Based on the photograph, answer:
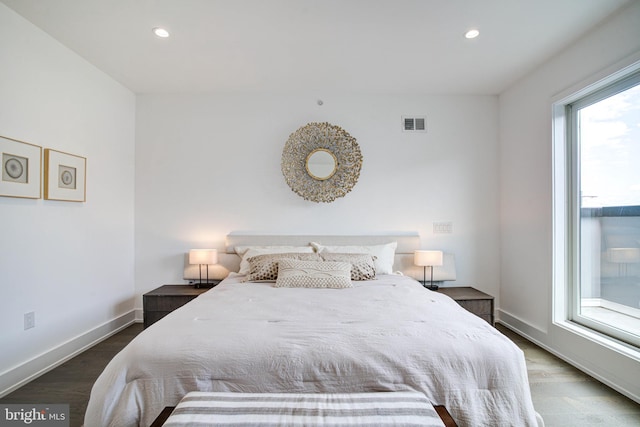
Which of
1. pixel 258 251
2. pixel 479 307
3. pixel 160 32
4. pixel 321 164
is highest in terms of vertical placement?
pixel 160 32

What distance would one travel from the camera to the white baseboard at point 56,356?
85.1 inches

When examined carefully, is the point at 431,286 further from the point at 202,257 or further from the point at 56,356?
the point at 56,356

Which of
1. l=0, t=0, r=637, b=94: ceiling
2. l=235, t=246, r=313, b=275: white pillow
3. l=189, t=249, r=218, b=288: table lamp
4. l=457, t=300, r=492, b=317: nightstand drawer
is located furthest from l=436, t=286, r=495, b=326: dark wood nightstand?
l=189, t=249, r=218, b=288: table lamp

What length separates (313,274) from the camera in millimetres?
2666

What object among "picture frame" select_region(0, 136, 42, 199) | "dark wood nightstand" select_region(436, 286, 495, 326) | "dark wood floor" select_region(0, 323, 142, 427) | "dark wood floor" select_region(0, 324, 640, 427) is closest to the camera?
"dark wood floor" select_region(0, 324, 640, 427)

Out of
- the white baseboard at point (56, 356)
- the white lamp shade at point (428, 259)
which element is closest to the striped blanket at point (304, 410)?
the white baseboard at point (56, 356)

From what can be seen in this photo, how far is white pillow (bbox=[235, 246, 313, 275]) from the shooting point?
10.5ft

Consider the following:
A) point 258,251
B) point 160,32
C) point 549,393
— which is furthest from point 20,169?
point 549,393

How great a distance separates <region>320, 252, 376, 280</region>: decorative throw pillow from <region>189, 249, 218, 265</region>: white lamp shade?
1.20 metres

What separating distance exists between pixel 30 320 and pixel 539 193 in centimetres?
443

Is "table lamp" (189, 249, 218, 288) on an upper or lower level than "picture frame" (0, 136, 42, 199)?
lower

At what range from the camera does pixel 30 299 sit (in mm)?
2340

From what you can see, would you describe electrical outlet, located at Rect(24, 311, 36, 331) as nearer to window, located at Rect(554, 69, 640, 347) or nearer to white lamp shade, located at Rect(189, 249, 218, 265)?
white lamp shade, located at Rect(189, 249, 218, 265)

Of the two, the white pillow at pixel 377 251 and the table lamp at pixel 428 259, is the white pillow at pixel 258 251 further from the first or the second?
the table lamp at pixel 428 259
